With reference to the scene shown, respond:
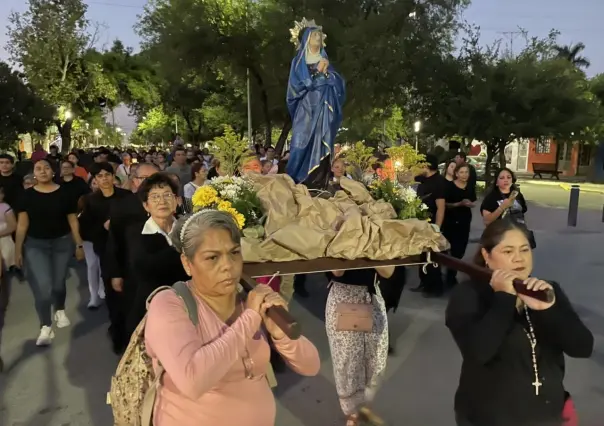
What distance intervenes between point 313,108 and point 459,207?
2.43 m

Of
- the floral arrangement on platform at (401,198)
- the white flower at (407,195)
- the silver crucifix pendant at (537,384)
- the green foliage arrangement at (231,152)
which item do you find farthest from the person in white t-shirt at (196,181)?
the silver crucifix pendant at (537,384)

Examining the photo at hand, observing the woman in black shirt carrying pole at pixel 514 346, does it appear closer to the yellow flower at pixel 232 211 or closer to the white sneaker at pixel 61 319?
the yellow flower at pixel 232 211

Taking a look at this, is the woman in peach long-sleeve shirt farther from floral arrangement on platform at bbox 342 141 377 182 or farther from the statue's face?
the statue's face

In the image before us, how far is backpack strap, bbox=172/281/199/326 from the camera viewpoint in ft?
5.87

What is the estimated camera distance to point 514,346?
2078mm

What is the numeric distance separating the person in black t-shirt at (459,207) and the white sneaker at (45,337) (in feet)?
15.6

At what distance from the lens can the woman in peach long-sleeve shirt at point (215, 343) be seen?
1666 mm

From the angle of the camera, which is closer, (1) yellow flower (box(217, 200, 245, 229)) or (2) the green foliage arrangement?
(1) yellow flower (box(217, 200, 245, 229))

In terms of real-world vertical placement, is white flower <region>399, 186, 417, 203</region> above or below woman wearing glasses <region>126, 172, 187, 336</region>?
above

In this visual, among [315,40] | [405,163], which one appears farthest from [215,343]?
[315,40]

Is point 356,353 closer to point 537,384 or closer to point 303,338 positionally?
point 537,384

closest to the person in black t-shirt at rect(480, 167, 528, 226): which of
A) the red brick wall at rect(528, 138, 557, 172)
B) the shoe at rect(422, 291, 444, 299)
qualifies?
the shoe at rect(422, 291, 444, 299)

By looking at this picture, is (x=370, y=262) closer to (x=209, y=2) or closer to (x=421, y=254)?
(x=421, y=254)

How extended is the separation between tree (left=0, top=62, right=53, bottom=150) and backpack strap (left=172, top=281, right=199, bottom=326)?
78.6ft
